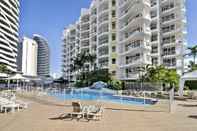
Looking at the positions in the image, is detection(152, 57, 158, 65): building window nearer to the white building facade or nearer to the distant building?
the distant building

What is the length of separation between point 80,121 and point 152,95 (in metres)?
24.3

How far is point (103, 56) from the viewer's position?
68.1 meters

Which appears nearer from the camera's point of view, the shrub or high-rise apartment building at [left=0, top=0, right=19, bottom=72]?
the shrub

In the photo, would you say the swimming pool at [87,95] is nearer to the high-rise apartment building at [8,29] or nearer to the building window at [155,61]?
the building window at [155,61]

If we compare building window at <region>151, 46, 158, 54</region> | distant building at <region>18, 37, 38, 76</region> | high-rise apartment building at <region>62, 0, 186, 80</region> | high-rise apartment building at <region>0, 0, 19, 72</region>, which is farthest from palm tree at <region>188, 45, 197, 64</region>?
distant building at <region>18, 37, 38, 76</region>

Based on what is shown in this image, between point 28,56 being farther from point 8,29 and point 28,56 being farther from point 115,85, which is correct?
point 115,85

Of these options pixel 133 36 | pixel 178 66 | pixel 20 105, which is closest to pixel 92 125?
pixel 20 105

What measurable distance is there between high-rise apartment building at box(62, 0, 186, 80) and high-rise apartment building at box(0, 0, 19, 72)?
4603 centimetres

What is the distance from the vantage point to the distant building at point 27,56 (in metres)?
173

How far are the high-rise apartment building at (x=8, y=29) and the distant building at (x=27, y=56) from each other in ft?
162

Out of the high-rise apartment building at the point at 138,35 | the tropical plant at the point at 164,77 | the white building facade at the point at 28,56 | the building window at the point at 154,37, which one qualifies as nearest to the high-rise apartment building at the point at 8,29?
the high-rise apartment building at the point at 138,35

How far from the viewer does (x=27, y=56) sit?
17800 centimetres

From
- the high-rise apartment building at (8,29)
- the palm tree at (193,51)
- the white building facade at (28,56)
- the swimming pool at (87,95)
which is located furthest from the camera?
the white building facade at (28,56)

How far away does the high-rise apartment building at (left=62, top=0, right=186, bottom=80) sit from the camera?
5722 centimetres
